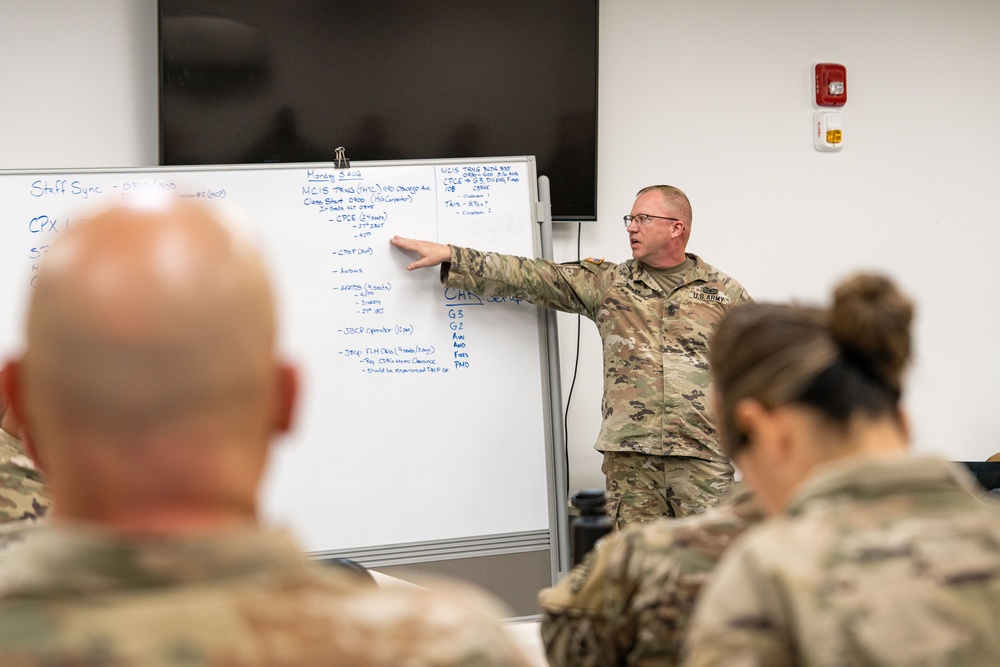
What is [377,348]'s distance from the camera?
131 inches

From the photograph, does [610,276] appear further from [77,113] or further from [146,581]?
[146,581]

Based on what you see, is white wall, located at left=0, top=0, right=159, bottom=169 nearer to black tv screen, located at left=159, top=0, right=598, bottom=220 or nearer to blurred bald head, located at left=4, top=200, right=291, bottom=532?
black tv screen, located at left=159, top=0, right=598, bottom=220

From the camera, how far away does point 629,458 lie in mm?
3514

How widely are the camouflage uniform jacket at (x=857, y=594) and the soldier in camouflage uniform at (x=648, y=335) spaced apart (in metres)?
2.46

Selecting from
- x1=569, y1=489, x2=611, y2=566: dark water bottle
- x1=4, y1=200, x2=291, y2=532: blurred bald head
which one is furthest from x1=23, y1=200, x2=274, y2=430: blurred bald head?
x1=569, y1=489, x2=611, y2=566: dark water bottle

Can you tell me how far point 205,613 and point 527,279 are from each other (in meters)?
2.86

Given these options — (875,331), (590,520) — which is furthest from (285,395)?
(590,520)

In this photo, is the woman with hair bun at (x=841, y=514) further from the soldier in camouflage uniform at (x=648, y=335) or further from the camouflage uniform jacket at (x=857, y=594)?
the soldier in camouflage uniform at (x=648, y=335)

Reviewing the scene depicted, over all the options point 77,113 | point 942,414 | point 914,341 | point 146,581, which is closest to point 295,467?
point 77,113

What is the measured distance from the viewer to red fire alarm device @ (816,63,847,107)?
447 cm

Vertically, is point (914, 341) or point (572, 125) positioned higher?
point (572, 125)

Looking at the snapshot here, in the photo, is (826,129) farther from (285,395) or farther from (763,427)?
(285,395)

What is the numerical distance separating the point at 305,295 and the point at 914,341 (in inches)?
98.2

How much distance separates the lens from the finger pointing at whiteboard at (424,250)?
333 cm
